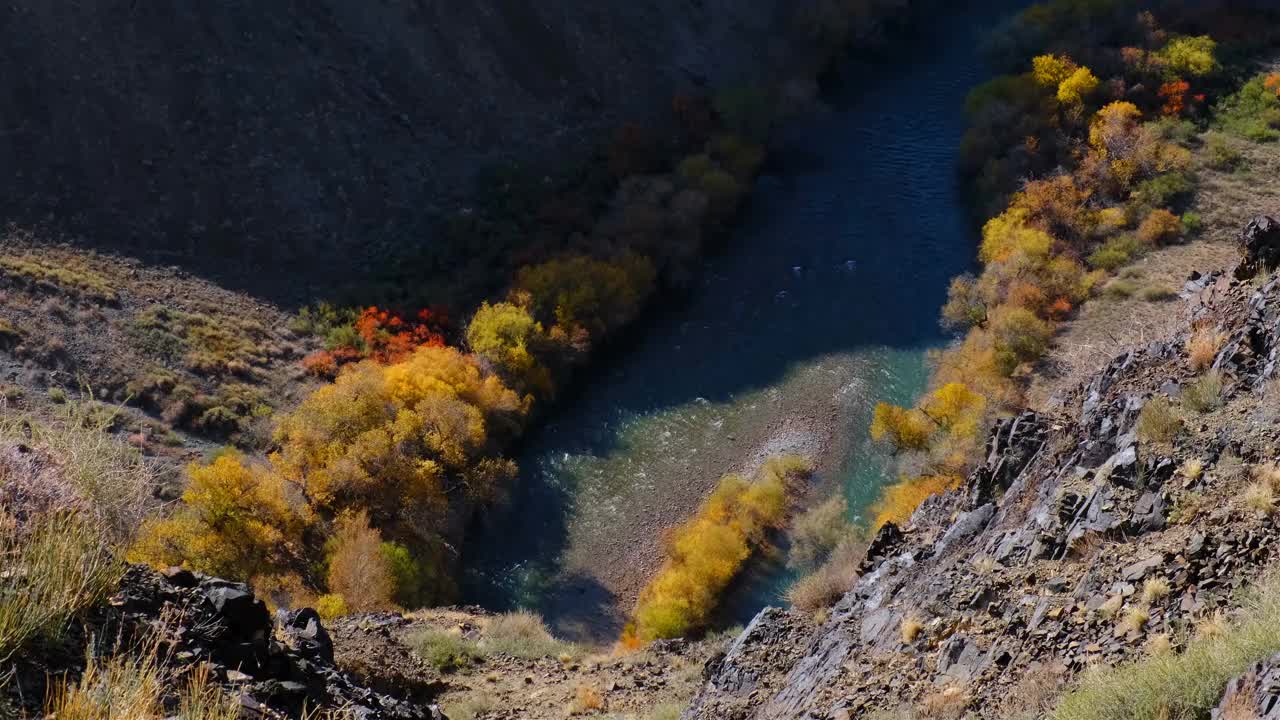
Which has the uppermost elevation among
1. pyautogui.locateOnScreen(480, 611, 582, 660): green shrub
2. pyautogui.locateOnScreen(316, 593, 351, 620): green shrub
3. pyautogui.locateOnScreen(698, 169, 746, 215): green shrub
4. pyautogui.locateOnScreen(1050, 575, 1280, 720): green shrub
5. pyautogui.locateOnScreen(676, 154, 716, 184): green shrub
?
pyautogui.locateOnScreen(676, 154, 716, 184): green shrub

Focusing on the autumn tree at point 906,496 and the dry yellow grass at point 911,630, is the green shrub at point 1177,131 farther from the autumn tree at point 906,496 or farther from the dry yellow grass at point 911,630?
the dry yellow grass at point 911,630

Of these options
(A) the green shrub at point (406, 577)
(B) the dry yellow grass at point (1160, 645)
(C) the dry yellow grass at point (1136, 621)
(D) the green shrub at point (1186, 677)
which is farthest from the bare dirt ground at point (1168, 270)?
(D) the green shrub at point (1186, 677)

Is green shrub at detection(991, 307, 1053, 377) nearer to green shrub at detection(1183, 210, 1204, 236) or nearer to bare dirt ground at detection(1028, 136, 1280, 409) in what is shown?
bare dirt ground at detection(1028, 136, 1280, 409)

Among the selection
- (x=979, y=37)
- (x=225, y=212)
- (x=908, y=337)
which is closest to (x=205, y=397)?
(x=225, y=212)

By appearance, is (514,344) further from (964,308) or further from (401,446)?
(964,308)

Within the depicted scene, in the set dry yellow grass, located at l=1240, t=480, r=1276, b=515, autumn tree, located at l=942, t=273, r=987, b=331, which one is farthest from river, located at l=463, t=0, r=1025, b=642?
dry yellow grass, located at l=1240, t=480, r=1276, b=515

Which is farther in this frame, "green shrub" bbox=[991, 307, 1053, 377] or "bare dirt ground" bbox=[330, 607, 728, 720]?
"green shrub" bbox=[991, 307, 1053, 377]
